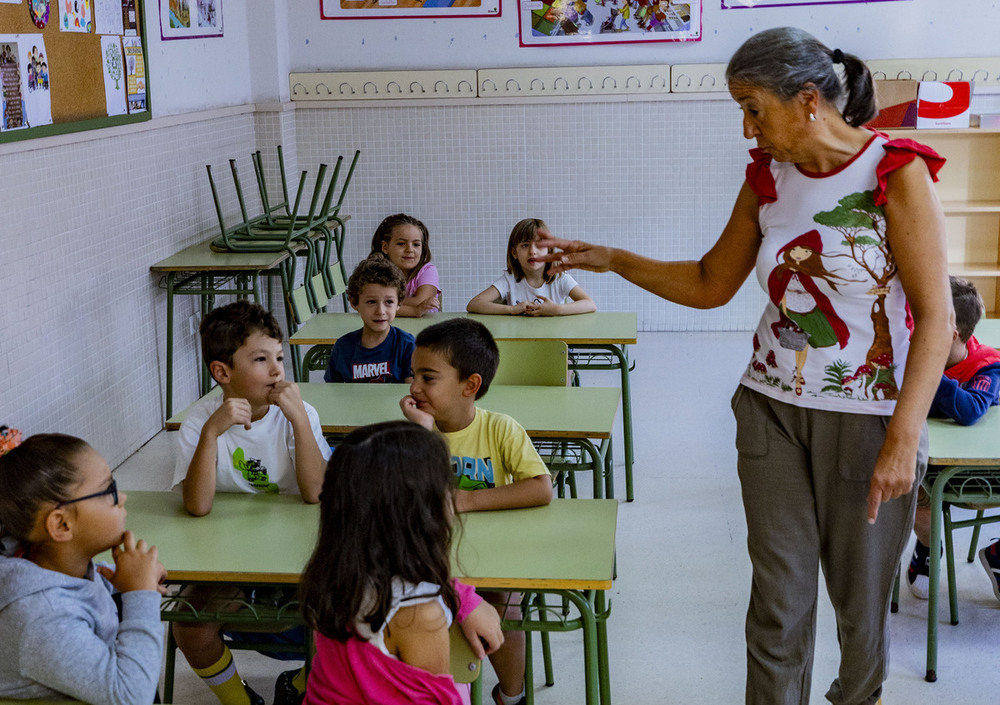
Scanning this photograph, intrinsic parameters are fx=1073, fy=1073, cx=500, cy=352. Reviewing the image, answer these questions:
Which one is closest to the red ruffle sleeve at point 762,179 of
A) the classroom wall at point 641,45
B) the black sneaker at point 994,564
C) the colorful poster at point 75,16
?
the black sneaker at point 994,564

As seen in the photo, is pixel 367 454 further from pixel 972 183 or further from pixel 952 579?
pixel 972 183

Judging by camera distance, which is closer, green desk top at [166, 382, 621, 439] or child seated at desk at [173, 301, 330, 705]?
child seated at desk at [173, 301, 330, 705]

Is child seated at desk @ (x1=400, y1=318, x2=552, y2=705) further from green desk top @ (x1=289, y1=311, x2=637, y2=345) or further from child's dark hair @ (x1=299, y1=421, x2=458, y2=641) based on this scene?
green desk top @ (x1=289, y1=311, x2=637, y2=345)

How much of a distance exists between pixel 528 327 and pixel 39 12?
6.40 ft

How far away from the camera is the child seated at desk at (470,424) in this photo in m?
2.23

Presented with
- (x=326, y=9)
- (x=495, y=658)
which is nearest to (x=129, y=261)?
(x=326, y=9)

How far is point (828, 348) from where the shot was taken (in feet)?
5.71

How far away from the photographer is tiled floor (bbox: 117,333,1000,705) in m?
2.52

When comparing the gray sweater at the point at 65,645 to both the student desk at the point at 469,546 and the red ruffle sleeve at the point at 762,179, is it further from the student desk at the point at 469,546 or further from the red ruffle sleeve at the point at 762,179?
the red ruffle sleeve at the point at 762,179

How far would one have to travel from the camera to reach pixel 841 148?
1.70m

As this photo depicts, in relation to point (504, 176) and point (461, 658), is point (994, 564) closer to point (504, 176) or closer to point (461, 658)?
point (461, 658)

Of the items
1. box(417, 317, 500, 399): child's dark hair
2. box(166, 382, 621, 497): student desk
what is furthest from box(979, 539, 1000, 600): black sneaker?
box(417, 317, 500, 399): child's dark hair

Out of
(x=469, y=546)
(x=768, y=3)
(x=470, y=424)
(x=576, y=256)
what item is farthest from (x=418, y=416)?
(x=768, y=3)

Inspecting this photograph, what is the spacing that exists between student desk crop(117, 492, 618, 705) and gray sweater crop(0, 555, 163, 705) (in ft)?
1.11
